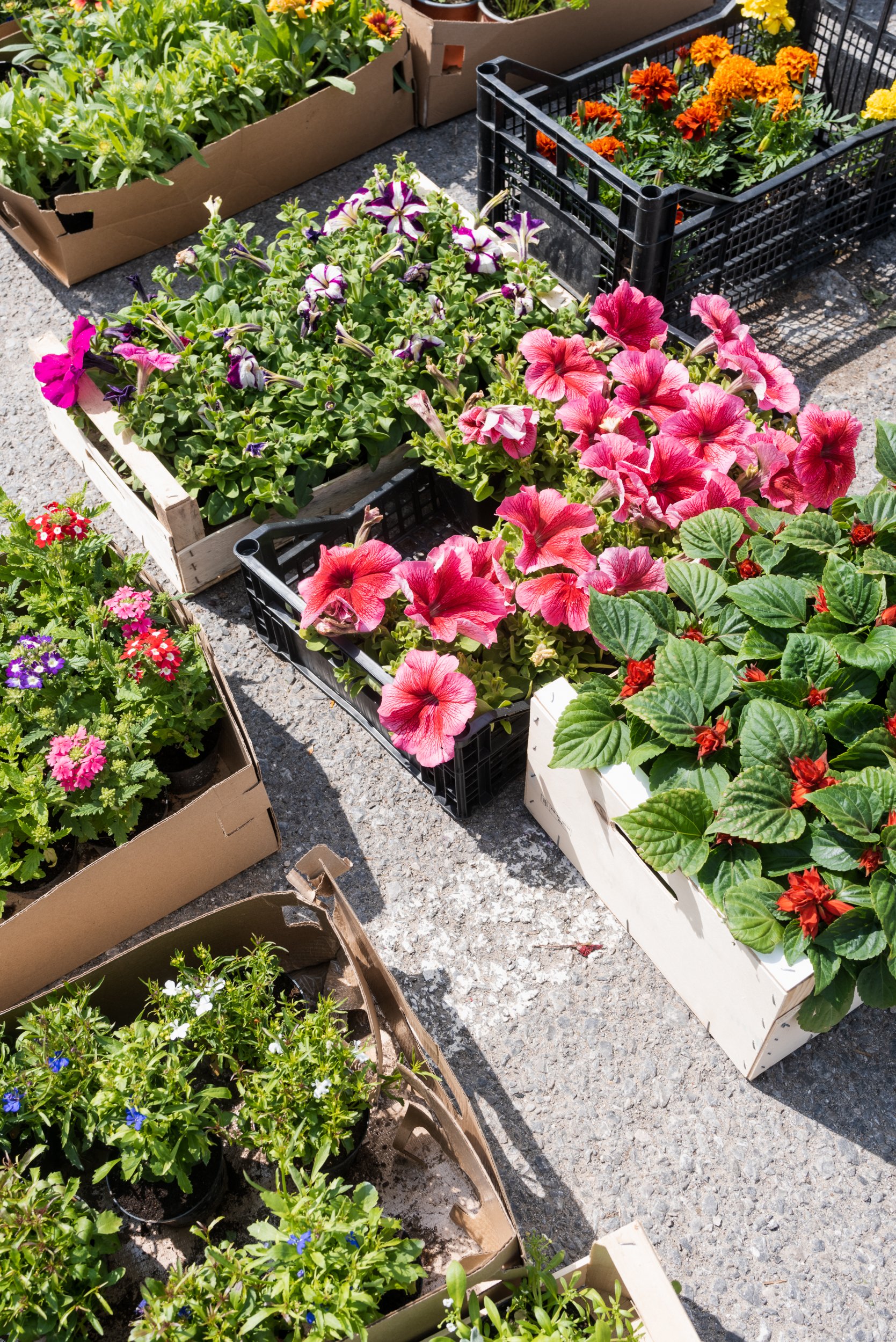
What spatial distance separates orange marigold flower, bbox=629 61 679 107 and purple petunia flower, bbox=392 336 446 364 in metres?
1.31

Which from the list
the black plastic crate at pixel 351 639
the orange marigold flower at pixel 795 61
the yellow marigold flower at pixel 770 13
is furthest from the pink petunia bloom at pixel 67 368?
the yellow marigold flower at pixel 770 13

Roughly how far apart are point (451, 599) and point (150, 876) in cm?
90

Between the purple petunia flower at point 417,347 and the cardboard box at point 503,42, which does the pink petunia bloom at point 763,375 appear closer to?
the purple petunia flower at point 417,347

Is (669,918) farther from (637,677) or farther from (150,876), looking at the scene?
(150,876)

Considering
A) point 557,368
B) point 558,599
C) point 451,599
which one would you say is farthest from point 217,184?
point 558,599

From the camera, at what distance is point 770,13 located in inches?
141

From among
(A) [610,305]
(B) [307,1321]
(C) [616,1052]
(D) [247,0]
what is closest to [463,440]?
(A) [610,305]

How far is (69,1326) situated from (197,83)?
11.9ft

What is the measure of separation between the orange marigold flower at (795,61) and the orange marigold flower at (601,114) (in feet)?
1.76

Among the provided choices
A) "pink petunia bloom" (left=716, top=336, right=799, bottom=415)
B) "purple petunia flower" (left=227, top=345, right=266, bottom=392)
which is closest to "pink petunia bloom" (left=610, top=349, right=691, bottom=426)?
"pink petunia bloom" (left=716, top=336, right=799, bottom=415)

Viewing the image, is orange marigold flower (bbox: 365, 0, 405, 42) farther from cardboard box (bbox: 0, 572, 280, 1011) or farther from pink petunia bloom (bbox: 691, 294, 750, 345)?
cardboard box (bbox: 0, 572, 280, 1011)

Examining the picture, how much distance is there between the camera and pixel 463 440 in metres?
2.66

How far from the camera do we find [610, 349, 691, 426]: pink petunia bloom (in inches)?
98.8

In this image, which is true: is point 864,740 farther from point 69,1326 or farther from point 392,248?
point 392,248
